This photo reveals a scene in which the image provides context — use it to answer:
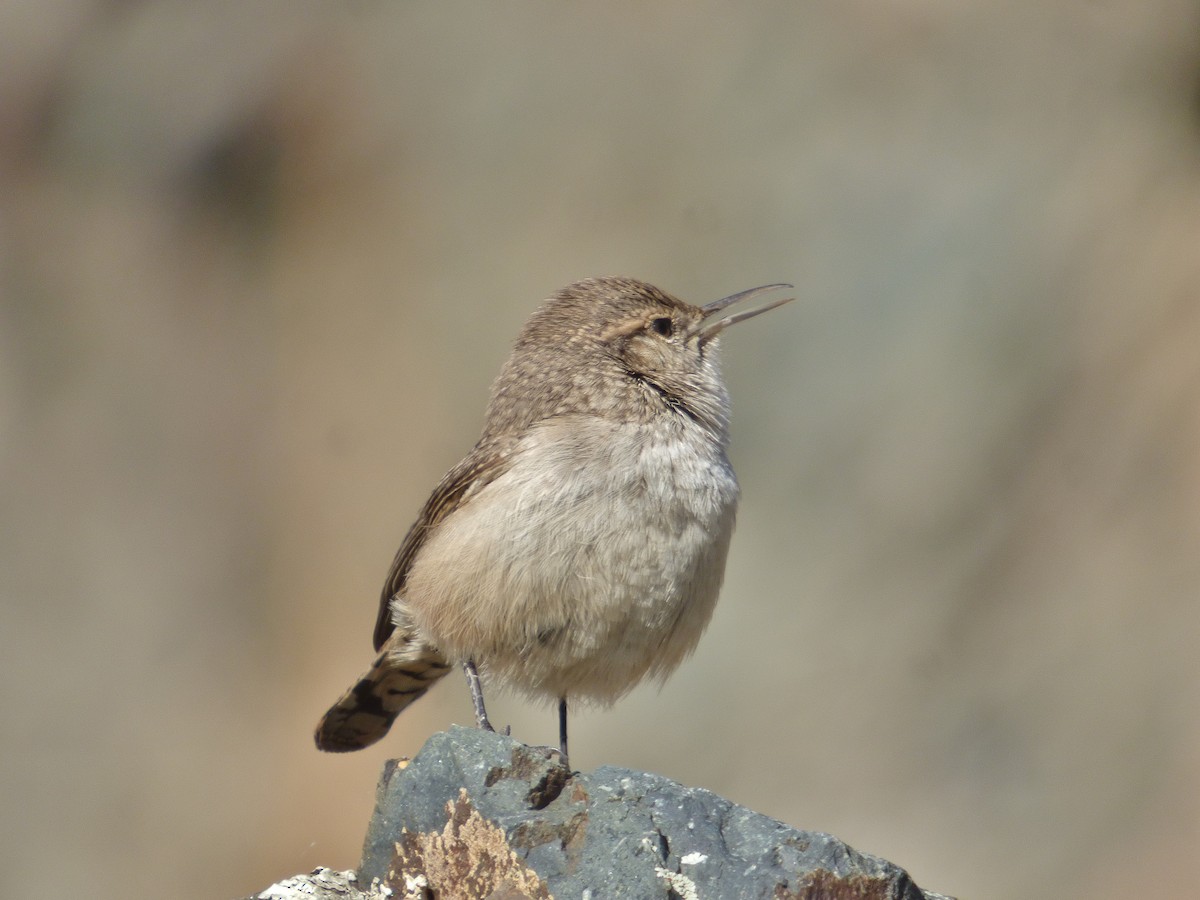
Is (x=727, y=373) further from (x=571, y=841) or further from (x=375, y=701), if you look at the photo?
(x=571, y=841)

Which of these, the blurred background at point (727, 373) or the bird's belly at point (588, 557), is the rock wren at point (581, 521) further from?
the blurred background at point (727, 373)

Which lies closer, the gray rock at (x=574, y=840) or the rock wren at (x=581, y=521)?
the gray rock at (x=574, y=840)

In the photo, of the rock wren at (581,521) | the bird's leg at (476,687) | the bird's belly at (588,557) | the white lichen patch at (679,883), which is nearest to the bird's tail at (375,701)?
the rock wren at (581,521)

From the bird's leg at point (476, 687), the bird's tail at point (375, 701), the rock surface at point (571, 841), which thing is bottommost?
the bird's tail at point (375, 701)

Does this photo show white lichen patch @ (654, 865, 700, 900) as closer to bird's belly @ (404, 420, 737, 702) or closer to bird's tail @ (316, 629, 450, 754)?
bird's belly @ (404, 420, 737, 702)

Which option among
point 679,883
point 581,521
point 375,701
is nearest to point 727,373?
point 375,701

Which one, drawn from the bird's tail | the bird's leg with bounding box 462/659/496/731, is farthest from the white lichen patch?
the bird's tail

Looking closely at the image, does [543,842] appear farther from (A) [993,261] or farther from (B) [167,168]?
(B) [167,168]
